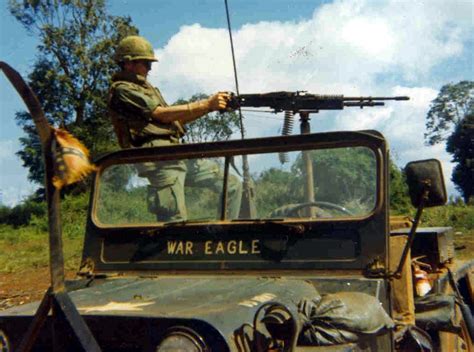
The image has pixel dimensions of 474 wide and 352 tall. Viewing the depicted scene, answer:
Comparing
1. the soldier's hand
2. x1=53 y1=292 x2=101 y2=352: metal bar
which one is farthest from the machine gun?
x1=53 y1=292 x2=101 y2=352: metal bar

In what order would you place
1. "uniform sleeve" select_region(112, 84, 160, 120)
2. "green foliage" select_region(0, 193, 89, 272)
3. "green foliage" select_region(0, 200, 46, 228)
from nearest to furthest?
"uniform sleeve" select_region(112, 84, 160, 120) < "green foliage" select_region(0, 193, 89, 272) < "green foliage" select_region(0, 200, 46, 228)

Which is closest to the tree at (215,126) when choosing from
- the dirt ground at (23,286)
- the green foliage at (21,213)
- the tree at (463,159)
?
the dirt ground at (23,286)

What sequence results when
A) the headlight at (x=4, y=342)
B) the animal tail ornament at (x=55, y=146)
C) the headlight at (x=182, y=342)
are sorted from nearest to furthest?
the animal tail ornament at (x=55, y=146) < the headlight at (x=182, y=342) < the headlight at (x=4, y=342)

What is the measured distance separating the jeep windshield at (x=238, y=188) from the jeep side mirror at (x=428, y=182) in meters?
0.32

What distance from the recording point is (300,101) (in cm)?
575

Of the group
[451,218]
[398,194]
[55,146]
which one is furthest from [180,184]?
[451,218]

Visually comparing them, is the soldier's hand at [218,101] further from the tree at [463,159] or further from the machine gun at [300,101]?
the tree at [463,159]

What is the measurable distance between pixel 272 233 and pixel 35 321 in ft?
5.96

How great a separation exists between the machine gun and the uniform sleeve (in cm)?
56

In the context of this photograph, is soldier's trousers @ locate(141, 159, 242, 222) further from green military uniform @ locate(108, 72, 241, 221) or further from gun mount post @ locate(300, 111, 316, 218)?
gun mount post @ locate(300, 111, 316, 218)

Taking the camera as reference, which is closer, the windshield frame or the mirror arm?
the mirror arm

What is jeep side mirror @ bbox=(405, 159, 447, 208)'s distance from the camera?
4.28 metres

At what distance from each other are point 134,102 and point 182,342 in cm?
242

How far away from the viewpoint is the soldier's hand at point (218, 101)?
5.46m
